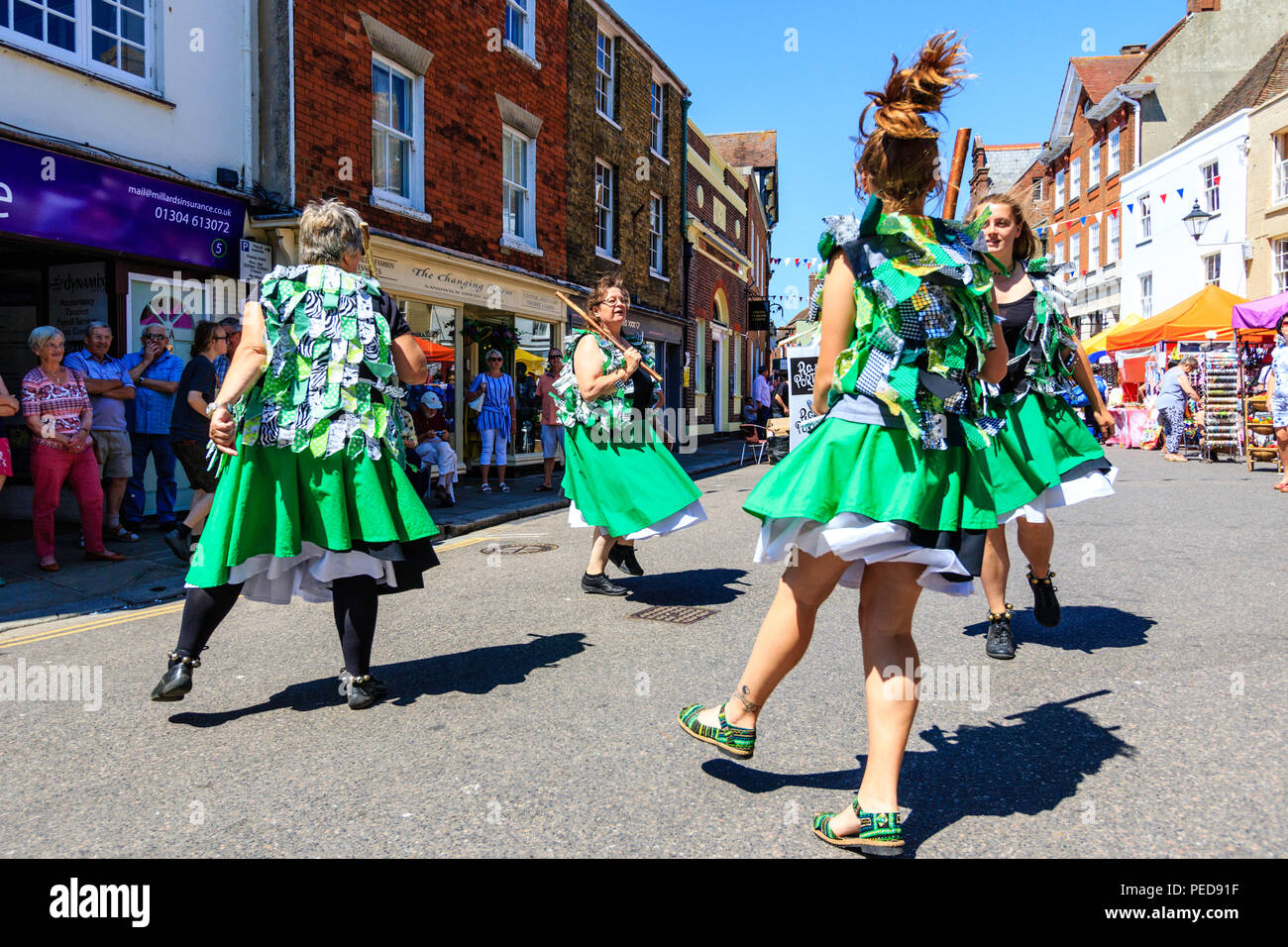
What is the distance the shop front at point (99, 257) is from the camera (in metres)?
7.83

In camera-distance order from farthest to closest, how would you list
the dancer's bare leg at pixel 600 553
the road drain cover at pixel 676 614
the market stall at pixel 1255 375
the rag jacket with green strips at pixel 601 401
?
1. the market stall at pixel 1255 375
2. the dancer's bare leg at pixel 600 553
3. the rag jacket with green strips at pixel 601 401
4. the road drain cover at pixel 676 614

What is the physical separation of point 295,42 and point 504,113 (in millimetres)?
4839

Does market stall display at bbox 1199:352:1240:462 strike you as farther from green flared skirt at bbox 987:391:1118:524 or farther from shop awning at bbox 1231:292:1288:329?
green flared skirt at bbox 987:391:1118:524

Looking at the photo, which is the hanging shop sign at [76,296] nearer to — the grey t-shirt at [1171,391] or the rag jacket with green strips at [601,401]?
the rag jacket with green strips at [601,401]

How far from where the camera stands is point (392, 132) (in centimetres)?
1219

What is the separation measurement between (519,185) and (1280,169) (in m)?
18.4

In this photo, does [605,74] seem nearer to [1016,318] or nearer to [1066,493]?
[1016,318]

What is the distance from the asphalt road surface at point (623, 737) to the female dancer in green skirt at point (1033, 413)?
0.48m

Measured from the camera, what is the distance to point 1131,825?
2.53m

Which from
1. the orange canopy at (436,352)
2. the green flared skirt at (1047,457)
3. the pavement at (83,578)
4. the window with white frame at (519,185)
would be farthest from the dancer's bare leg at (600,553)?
the window with white frame at (519,185)

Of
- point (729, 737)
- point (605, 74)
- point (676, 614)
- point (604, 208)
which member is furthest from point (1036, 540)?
point (605, 74)

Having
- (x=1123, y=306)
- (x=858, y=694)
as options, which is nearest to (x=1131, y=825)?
(x=858, y=694)

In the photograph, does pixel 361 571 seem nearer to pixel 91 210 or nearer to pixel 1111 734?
pixel 1111 734

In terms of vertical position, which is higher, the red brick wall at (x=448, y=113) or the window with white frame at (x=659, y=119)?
the window with white frame at (x=659, y=119)
